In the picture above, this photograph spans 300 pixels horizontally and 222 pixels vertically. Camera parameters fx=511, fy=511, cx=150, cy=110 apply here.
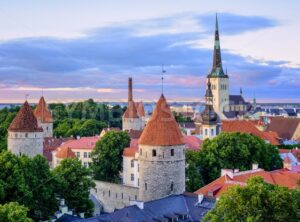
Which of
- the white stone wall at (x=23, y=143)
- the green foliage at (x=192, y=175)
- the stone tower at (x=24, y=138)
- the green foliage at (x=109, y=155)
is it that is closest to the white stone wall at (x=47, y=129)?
the green foliage at (x=109, y=155)

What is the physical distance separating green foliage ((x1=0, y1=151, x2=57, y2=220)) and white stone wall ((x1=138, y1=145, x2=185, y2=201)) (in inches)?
249

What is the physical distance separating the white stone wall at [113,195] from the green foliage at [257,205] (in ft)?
62.4

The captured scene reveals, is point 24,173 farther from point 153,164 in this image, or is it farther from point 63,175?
point 153,164

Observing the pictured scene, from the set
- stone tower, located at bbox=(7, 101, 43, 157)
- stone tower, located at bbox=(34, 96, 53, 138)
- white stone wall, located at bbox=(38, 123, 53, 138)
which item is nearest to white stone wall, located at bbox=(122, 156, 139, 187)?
stone tower, located at bbox=(7, 101, 43, 157)

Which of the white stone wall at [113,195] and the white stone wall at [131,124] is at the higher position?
the white stone wall at [131,124]

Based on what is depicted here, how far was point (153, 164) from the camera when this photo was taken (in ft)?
114

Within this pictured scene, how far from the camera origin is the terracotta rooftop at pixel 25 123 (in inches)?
1823

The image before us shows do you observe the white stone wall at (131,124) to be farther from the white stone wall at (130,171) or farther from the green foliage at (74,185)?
the green foliage at (74,185)

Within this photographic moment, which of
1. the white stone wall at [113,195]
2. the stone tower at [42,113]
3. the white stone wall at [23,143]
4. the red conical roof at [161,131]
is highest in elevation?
the stone tower at [42,113]

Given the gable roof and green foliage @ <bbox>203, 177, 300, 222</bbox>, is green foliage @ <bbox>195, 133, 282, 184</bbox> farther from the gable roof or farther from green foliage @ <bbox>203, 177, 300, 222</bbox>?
the gable roof

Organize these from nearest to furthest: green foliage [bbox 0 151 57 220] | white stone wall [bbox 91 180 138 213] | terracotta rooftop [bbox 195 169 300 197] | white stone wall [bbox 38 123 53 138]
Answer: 1. green foliage [bbox 0 151 57 220]
2. terracotta rooftop [bbox 195 169 300 197]
3. white stone wall [bbox 91 180 138 213]
4. white stone wall [bbox 38 123 53 138]

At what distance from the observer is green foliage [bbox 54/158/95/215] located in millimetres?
34312

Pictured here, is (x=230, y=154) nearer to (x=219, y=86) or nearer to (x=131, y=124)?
(x=131, y=124)

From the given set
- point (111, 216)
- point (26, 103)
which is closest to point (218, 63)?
point (26, 103)
